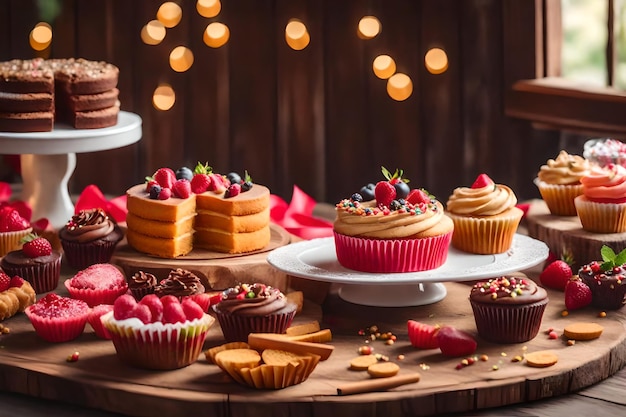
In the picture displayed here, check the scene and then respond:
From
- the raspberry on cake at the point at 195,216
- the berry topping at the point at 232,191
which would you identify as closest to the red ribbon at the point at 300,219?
the raspberry on cake at the point at 195,216

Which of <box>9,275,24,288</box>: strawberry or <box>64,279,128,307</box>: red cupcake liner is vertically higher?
<box>9,275,24,288</box>: strawberry

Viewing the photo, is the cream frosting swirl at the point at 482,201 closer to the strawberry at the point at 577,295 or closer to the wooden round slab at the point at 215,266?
the strawberry at the point at 577,295

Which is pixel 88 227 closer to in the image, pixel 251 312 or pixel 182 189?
pixel 182 189

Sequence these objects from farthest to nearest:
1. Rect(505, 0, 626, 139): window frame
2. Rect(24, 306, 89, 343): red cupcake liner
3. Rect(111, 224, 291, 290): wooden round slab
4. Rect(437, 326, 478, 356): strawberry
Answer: Rect(505, 0, 626, 139): window frame
Rect(111, 224, 291, 290): wooden round slab
Rect(24, 306, 89, 343): red cupcake liner
Rect(437, 326, 478, 356): strawberry

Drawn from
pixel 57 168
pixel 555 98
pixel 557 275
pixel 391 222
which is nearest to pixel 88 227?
pixel 57 168

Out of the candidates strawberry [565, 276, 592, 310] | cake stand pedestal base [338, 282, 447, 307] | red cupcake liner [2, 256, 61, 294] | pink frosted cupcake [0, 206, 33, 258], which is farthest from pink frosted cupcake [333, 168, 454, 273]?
pink frosted cupcake [0, 206, 33, 258]

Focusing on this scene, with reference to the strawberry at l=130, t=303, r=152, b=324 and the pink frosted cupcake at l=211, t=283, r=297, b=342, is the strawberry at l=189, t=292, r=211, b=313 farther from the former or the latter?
the strawberry at l=130, t=303, r=152, b=324
